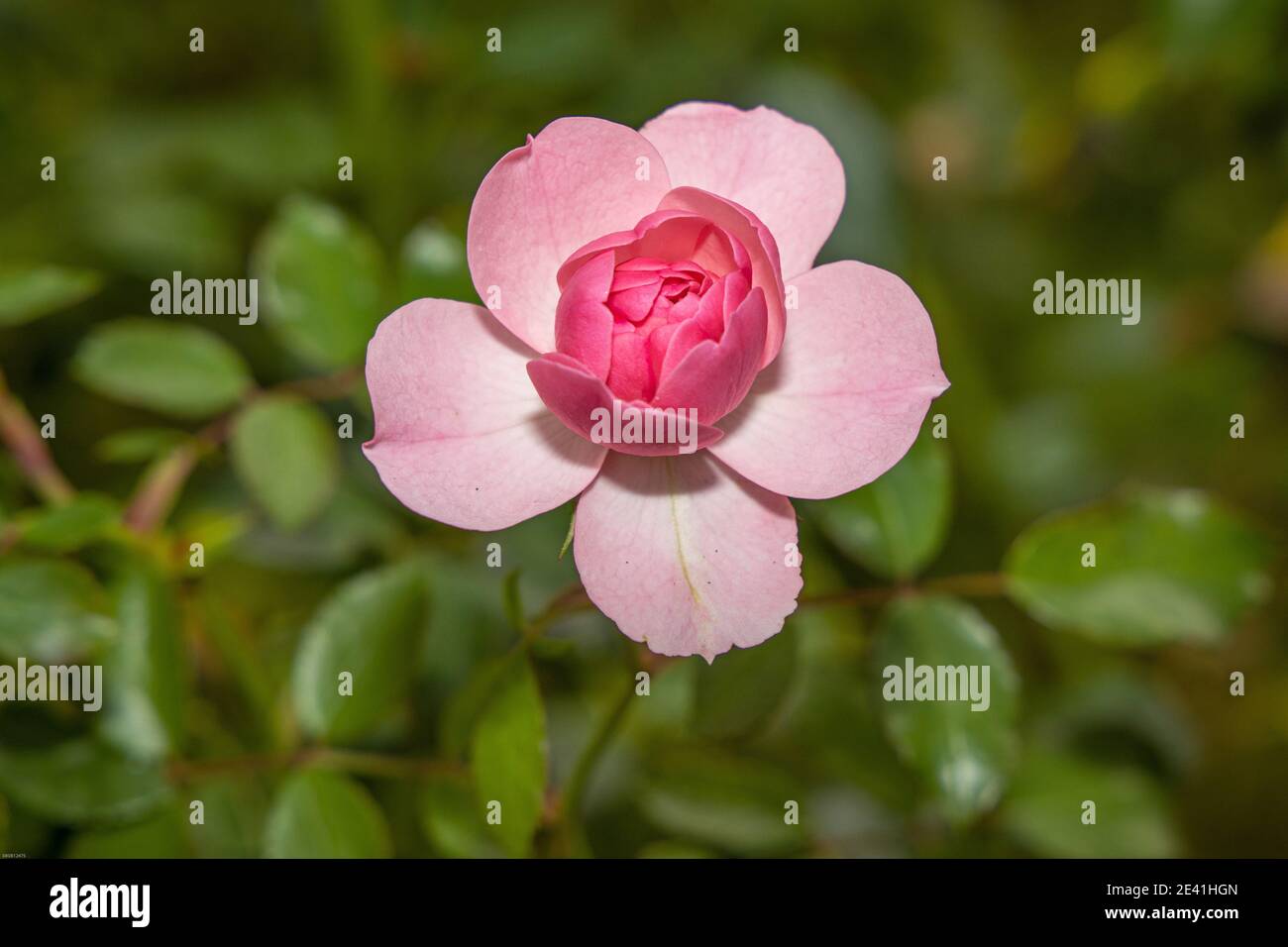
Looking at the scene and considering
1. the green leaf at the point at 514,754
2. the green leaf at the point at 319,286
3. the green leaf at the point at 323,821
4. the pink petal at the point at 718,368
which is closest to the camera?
the pink petal at the point at 718,368

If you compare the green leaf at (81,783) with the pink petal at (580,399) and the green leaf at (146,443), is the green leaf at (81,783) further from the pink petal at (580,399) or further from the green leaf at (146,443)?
the pink petal at (580,399)

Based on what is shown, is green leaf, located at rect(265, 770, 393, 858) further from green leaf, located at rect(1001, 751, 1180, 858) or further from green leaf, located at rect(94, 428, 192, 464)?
green leaf, located at rect(1001, 751, 1180, 858)

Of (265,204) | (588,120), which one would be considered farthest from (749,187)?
(265,204)

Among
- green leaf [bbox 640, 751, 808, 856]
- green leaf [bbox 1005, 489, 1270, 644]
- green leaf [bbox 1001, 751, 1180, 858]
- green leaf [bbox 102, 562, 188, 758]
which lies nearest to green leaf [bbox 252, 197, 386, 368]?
green leaf [bbox 102, 562, 188, 758]

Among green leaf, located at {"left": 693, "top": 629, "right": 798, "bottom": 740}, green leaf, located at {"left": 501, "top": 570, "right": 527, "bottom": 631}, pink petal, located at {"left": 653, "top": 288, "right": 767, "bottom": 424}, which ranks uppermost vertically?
pink petal, located at {"left": 653, "top": 288, "right": 767, "bottom": 424}

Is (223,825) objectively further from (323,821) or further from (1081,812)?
(1081,812)

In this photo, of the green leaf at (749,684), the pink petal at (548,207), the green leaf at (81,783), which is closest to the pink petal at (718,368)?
the pink petal at (548,207)

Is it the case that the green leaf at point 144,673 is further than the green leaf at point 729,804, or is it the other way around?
the green leaf at point 729,804
